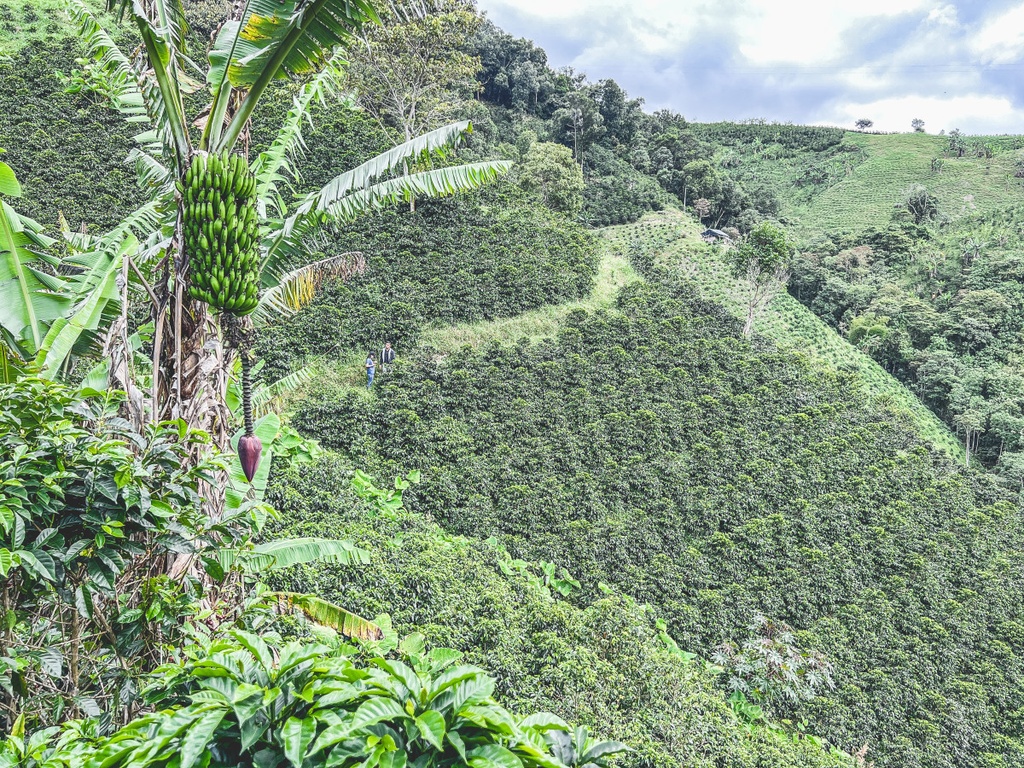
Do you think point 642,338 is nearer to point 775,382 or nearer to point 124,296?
point 775,382

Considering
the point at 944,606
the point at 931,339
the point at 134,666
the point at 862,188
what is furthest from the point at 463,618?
the point at 862,188

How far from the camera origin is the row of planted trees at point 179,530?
1383mm

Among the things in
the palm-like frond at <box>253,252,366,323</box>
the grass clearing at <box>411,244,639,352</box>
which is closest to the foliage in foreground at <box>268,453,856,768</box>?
the palm-like frond at <box>253,252,366,323</box>

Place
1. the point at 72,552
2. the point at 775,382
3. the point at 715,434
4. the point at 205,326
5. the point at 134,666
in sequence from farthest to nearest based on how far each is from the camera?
the point at 775,382
the point at 715,434
the point at 205,326
the point at 134,666
the point at 72,552

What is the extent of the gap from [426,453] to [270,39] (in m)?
7.99

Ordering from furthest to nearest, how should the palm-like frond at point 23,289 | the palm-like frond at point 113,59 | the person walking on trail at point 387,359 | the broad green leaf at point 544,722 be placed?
the person walking on trail at point 387,359 → the palm-like frond at point 113,59 → the palm-like frond at point 23,289 → the broad green leaf at point 544,722

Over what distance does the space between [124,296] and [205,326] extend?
14.7 inches

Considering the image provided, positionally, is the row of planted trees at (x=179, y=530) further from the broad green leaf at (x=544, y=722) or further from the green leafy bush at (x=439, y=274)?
the green leafy bush at (x=439, y=274)

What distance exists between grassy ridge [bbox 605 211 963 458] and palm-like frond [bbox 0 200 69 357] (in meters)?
19.7

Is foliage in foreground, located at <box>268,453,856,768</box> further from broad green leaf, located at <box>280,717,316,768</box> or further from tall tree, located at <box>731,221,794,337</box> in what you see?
tall tree, located at <box>731,221,794,337</box>

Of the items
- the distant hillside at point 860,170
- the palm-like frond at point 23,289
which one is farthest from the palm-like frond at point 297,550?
the distant hillside at point 860,170

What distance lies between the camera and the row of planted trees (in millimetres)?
1383

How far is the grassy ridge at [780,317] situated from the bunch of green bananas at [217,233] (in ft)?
63.7

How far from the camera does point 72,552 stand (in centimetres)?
208
